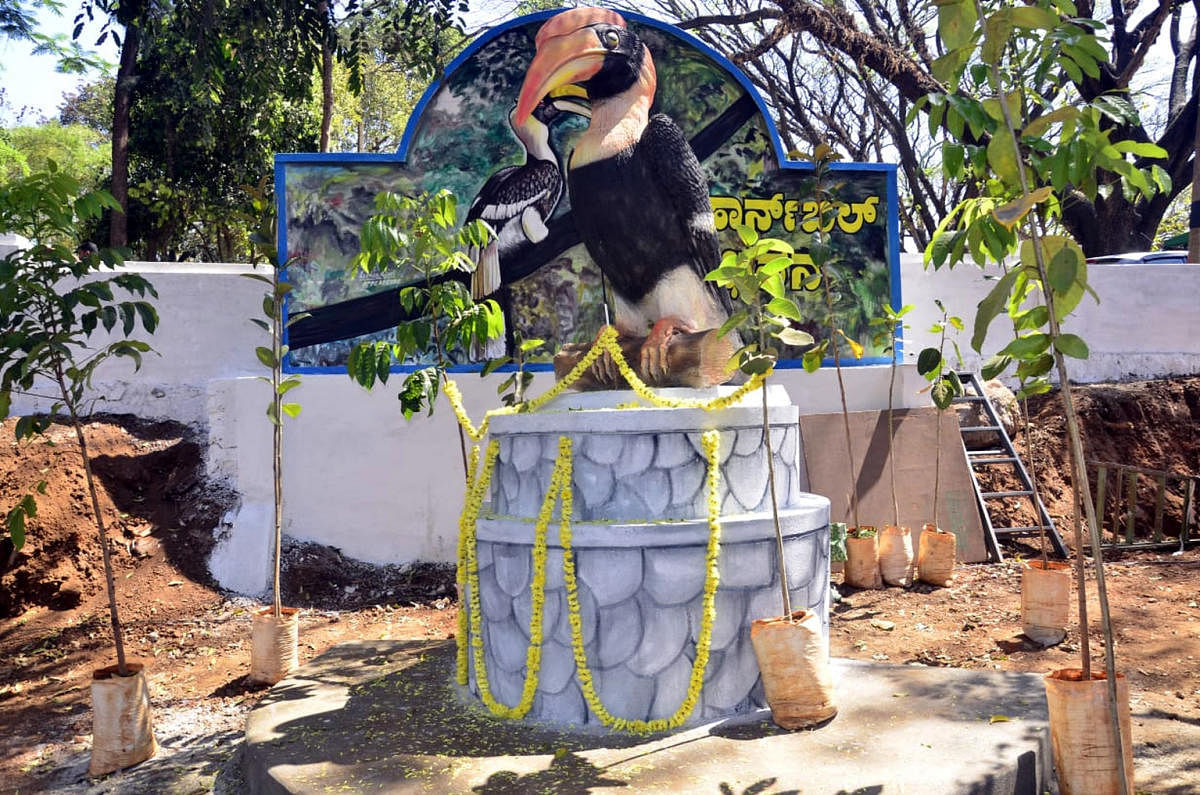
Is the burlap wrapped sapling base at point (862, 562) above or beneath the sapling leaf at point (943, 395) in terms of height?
beneath

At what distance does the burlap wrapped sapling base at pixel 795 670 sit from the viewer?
11.5 ft

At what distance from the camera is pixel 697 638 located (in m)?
3.74

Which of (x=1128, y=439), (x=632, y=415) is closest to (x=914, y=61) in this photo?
(x=1128, y=439)

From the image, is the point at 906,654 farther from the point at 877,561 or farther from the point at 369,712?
the point at 369,712

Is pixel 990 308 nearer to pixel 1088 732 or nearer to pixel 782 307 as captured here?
pixel 782 307

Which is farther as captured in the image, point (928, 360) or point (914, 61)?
point (914, 61)

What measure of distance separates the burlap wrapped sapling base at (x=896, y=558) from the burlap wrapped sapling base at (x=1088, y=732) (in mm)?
3738

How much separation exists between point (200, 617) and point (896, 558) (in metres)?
4.98

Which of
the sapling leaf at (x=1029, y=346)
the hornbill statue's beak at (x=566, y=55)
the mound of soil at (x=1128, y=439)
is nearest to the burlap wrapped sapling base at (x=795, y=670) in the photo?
the sapling leaf at (x=1029, y=346)

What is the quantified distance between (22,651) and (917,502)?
6637mm

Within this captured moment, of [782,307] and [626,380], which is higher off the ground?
[782,307]

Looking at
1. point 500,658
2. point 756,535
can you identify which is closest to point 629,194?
point 756,535

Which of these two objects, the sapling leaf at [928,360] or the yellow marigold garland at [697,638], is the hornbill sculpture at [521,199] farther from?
the yellow marigold garland at [697,638]

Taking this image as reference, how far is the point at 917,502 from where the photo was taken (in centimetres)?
766
